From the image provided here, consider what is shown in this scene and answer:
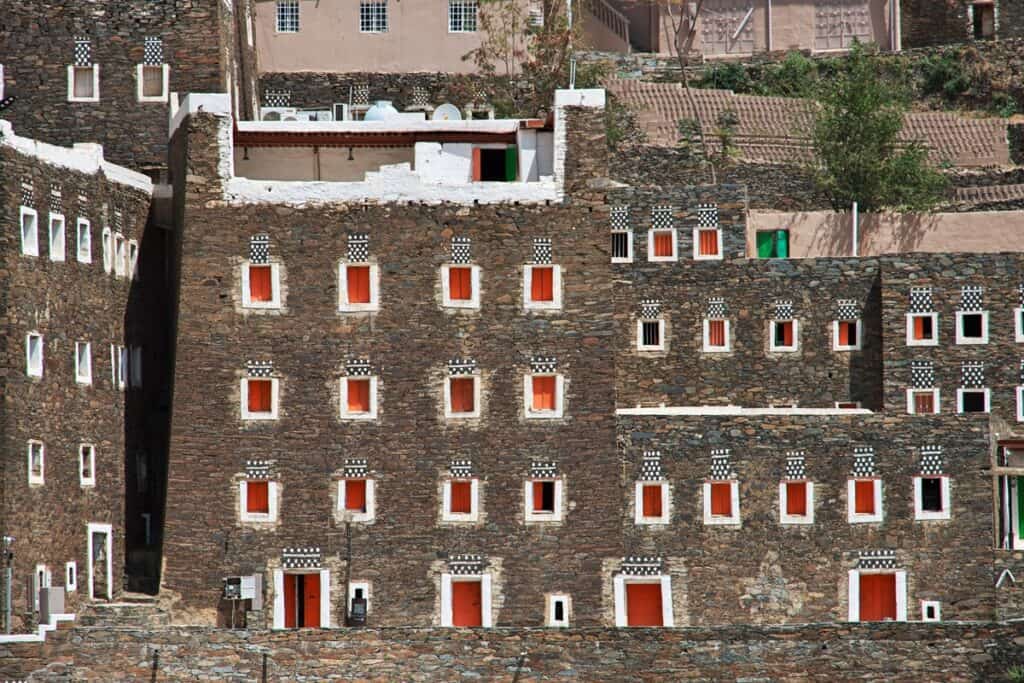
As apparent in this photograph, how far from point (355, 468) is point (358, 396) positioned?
1981 mm

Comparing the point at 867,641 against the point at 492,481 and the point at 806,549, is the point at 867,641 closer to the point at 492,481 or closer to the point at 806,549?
the point at 806,549

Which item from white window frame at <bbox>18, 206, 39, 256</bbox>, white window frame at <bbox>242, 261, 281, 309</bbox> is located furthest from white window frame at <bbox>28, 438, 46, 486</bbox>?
white window frame at <bbox>242, 261, 281, 309</bbox>

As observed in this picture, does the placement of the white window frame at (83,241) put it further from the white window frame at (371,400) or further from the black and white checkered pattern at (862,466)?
the black and white checkered pattern at (862,466)

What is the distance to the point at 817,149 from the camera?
93.9 meters

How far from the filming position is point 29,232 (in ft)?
220

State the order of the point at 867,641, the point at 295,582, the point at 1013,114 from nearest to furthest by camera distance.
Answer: the point at 867,641
the point at 295,582
the point at 1013,114

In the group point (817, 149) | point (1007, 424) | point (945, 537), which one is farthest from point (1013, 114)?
point (945, 537)

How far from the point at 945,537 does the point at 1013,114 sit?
38751 millimetres

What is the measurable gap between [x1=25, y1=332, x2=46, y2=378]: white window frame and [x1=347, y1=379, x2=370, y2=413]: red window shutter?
819 centimetres

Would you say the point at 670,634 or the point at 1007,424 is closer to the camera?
the point at 670,634

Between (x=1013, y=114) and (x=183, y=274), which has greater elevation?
(x=1013, y=114)

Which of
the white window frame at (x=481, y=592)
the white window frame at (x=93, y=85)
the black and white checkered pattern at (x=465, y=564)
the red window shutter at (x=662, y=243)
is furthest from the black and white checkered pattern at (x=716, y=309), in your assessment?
the white window frame at (x=93, y=85)

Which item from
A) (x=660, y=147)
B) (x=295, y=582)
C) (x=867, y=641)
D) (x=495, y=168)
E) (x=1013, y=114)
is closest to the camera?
(x=867, y=641)

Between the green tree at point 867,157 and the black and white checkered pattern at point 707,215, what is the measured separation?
10.9 meters
